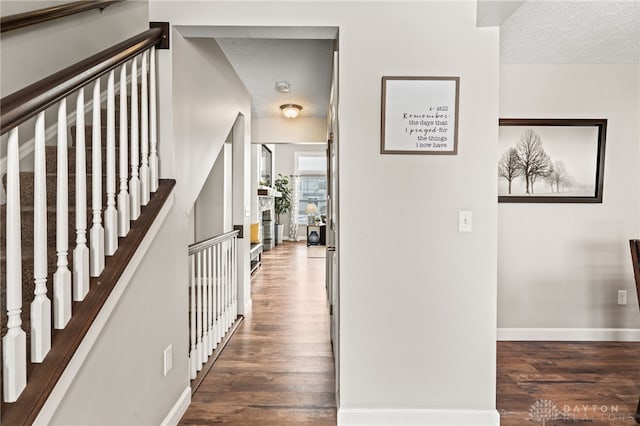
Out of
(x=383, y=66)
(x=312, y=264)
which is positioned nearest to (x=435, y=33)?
(x=383, y=66)

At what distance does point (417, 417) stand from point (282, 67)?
9.24 feet

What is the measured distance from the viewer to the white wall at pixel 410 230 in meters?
1.96

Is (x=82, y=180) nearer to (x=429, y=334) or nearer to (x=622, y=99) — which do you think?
(x=429, y=334)

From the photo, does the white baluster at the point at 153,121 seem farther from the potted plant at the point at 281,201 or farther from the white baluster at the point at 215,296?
the potted plant at the point at 281,201

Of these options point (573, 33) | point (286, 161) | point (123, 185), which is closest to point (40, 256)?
point (123, 185)

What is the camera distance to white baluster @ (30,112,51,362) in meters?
1.06

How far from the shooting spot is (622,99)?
3.18 meters

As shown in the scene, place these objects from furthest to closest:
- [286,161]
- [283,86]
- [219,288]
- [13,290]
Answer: [286,161] < [283,86] < [219,288] < [13,290]

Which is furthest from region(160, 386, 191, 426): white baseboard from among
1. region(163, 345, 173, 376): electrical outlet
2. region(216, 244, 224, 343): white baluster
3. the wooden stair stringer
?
the wooden stair stringer

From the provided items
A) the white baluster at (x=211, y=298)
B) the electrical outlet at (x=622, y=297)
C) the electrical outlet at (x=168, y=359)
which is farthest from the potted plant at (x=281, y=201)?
the electrical outlet at (x=168, y=359)

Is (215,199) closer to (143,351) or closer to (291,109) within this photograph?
(291,109)

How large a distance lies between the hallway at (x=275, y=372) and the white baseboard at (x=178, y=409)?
1.4 inches

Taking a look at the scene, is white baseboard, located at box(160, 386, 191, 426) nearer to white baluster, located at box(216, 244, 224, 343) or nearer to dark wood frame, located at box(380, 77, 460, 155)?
white baluster, located at box(216, 244, 224, 343)

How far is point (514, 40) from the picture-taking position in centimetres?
271
